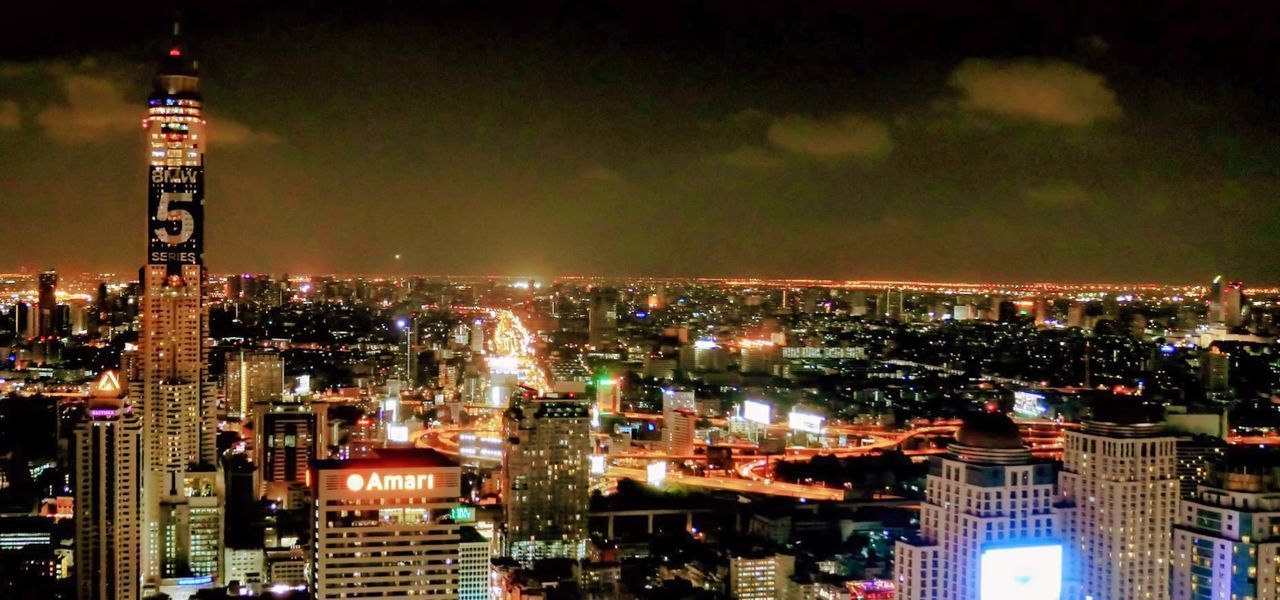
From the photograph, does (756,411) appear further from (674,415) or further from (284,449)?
(284,449)

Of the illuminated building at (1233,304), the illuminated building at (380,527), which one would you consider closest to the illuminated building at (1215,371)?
the illuminated building at (1233,304)

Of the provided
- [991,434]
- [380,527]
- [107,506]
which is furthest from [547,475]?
[991,434]

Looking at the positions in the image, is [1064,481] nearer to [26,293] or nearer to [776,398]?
[776,398]

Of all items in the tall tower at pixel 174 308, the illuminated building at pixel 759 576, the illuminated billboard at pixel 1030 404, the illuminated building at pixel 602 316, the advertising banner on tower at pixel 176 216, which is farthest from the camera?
the illuminated building at pixel 602 316

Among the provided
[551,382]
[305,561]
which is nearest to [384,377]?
[551,382]

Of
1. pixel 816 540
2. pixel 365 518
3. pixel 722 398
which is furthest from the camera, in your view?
pixel 722 398

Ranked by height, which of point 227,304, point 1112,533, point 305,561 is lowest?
point 305,561

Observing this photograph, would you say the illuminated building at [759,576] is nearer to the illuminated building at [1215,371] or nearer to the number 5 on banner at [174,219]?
the illuminated building at [1215,371]

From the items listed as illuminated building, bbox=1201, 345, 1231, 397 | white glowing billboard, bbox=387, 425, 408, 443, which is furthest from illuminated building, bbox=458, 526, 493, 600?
illuminated building, bbox=1201, 345, 1231, 397
